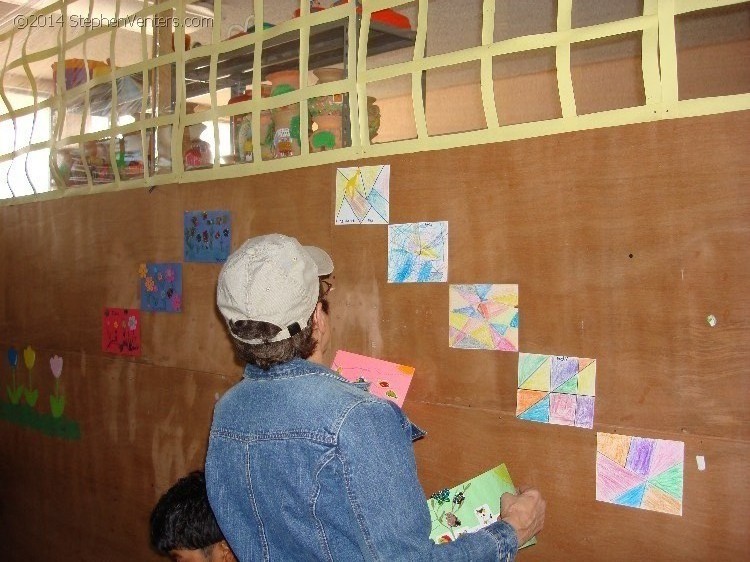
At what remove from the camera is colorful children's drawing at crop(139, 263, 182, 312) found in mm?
2115

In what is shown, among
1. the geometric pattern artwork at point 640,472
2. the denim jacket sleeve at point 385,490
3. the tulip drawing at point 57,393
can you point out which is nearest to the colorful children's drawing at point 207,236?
the tulip drawing at point 57,393

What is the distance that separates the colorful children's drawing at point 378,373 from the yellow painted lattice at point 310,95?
52cm

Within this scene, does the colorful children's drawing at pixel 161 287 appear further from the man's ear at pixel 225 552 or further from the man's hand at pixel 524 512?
the man's hand at pixel 524 512

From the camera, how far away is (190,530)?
1568 mm

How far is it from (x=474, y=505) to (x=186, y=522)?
694 millimetres

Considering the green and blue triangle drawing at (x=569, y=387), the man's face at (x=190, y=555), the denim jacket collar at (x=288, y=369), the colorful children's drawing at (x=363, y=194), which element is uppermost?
the colorful children's drawing at (x=363, y=194)

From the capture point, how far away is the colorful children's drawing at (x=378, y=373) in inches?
62.6

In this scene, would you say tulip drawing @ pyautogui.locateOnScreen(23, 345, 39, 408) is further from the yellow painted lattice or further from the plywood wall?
the plywood wall

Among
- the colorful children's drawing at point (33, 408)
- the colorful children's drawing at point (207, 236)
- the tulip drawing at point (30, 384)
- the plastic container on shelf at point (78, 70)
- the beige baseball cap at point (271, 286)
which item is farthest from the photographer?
the tulip drawing at point (30, 384)

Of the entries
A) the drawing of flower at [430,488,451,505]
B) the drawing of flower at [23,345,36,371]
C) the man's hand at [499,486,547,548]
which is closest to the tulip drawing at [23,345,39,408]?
the drawing of flower at [23,345,36,371]

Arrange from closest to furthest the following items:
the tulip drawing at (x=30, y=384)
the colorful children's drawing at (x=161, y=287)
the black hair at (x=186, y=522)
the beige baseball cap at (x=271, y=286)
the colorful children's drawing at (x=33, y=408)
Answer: the beige baseball cap at (x=271, y=286) < the black hair at (x=186, y=522) < the colorful children's drawing at (x=161, y=287) < the colorful children's drawing at (x=33, y=408) < the tulip drawing at (x=30, y=384)

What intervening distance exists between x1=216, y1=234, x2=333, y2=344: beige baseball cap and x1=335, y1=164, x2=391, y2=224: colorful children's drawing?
50 cm

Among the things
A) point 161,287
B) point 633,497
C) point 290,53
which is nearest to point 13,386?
point 161,287

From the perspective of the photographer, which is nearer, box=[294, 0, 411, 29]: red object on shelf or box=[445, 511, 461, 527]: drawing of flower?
box=[445, 511, 461, 527]: drawing of flower
